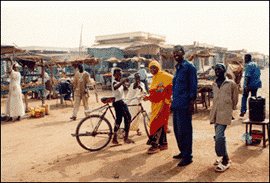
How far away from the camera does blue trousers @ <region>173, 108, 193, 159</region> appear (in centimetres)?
388

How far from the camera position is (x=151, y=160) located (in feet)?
14.0

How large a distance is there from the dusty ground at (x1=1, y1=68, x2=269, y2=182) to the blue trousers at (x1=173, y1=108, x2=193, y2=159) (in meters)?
0.32

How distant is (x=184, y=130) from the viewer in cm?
389

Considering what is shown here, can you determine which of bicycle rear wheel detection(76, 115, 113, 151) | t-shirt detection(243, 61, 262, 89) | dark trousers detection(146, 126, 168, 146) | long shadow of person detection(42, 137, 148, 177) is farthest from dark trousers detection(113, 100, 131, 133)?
t-shirt detection(243, 61, 262, 89)

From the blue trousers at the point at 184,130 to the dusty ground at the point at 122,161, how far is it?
32 centimetres

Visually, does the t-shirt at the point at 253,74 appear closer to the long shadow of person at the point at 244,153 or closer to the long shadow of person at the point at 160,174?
the long shadow of person at the point at 244,153

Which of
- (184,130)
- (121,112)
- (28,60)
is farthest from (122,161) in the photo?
(28,60)

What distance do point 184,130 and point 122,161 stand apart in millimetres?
1393

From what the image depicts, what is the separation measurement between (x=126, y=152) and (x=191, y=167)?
1.48 m

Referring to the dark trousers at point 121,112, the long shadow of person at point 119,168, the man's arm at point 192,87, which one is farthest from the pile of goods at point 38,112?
the man's arm at point 192,87

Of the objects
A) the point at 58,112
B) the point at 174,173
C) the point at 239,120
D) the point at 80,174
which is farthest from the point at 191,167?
the point at 58,112

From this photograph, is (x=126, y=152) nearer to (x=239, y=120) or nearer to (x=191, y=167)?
(x=191, y=167)

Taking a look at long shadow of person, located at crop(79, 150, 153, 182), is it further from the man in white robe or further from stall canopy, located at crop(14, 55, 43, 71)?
stall canopy, located at crop(14, 55, 43, 71)

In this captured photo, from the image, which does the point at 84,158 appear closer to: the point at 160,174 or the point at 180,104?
the point at 160,174
